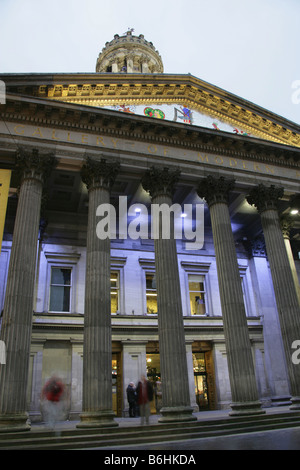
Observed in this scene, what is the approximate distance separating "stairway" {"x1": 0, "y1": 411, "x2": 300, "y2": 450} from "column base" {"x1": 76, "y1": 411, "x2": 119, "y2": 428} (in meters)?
0.24

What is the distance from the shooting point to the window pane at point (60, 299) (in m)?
19.3

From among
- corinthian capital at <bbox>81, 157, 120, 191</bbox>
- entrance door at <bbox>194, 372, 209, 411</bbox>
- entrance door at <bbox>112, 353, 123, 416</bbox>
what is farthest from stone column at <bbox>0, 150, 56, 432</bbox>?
entrance door at <bbox>194, 372, 209, 411</bbox>

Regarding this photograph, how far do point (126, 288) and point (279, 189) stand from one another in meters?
9.34

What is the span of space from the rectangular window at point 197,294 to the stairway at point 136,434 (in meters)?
9.28

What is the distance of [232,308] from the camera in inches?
584

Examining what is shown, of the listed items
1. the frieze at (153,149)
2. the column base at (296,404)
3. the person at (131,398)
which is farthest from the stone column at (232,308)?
the person at (131,398)

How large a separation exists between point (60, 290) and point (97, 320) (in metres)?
7.53

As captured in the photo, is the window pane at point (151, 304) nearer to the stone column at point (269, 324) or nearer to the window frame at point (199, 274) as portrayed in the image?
the window frame at point (199, 274)

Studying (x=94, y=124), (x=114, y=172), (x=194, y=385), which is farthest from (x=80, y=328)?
(x=94, y=124)

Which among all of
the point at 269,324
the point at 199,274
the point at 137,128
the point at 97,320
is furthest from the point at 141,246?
the point at 97,320

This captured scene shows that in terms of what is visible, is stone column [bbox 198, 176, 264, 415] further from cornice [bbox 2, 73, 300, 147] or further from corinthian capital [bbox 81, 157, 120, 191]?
cornice [bbox 2, 73, 300, 147]

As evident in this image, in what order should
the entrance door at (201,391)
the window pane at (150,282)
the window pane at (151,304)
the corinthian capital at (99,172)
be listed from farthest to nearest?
the window pane at (150,282), the window pane at (151,304), the entrance door at (201,391), the corinthian capital at (99,172)

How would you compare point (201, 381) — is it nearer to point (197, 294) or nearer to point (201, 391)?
point (201, 391)
